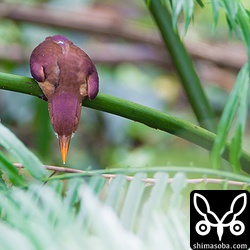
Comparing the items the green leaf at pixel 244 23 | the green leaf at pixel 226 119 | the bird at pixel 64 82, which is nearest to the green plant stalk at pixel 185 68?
the bird at pixel 64 82

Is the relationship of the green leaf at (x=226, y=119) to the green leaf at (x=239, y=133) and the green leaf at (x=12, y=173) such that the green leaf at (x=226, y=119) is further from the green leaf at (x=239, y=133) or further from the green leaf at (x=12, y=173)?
the green leaf at (x=12, y=173)

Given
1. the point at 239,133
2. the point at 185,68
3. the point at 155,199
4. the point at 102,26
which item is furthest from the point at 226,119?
the point at 102,26

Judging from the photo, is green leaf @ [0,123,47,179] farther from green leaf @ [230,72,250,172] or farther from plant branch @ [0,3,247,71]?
plant branch @ [0,3,247,71]

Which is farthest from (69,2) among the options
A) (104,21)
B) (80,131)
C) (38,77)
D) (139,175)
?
(139,175)

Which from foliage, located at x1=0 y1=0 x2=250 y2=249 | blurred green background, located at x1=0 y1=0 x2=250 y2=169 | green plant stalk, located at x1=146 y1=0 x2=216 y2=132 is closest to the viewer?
foliage, located at x1=0 y1=0 x2=250 y2=249

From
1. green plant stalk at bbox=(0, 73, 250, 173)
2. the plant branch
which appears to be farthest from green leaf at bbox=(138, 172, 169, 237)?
the plant branch

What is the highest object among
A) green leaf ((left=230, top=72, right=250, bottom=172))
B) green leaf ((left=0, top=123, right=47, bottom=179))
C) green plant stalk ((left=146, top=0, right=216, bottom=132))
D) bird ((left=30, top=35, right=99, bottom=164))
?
green plant stalk ((left=146, top=0, right=216, bottom=132))

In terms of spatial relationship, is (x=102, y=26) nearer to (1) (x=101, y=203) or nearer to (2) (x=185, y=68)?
(2) (x=185, y=68)

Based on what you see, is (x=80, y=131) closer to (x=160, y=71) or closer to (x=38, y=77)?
(x=160, y=71)
